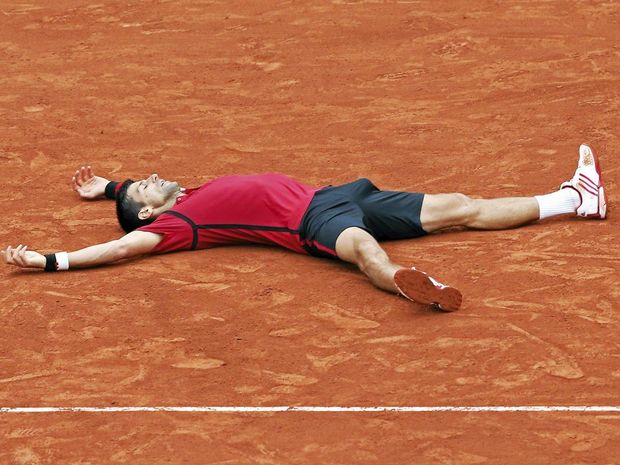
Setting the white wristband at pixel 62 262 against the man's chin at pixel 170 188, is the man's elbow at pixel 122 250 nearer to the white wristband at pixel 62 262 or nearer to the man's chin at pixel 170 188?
the white wristband at pixel 62 262

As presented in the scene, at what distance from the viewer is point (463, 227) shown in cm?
1090

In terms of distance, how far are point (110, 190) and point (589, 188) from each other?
3.88 meters

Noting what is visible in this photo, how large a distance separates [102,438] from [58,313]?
6.07 ft

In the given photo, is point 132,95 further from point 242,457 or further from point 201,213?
point 242,457

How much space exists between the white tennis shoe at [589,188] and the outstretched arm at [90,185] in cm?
371

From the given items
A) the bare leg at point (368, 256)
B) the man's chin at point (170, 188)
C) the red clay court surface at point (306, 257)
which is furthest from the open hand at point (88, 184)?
the bare leg at point (368, 256)

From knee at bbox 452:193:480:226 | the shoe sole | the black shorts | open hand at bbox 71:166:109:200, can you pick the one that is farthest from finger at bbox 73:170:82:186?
the shoe sole

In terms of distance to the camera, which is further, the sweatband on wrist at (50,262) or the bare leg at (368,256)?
the sweatband on wrist at (50,262)

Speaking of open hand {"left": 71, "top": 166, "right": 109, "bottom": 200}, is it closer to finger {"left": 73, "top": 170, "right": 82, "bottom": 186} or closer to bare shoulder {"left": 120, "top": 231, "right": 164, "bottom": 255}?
finger {"left": 73, "top": 170, "right": 82, "bottom": 186}

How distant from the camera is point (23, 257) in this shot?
10406 millimetres

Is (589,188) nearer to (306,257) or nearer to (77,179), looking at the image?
(306,257)

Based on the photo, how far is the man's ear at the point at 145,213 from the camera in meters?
10.9

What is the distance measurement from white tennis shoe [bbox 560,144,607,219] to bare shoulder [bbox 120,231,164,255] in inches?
121

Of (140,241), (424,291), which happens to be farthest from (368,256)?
(140,241)
